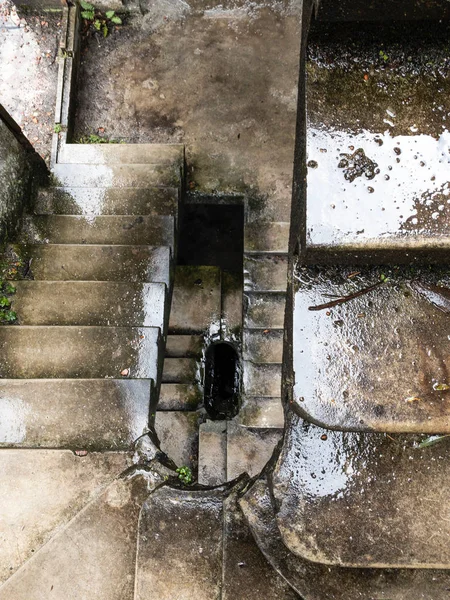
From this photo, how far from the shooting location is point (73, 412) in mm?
3984

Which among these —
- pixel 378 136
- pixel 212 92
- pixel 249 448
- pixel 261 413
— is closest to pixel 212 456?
pixel 249 448

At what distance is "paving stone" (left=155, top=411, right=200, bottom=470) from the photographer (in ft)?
18.5

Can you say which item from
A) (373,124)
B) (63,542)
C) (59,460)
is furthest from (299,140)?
(63,542)

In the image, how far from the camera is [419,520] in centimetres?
313

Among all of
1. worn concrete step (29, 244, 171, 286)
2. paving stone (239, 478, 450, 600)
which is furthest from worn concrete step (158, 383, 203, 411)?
paving stone (239, 478, 450, 600)

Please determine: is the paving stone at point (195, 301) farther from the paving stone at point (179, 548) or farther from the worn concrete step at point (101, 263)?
the paving stone at point (179, 548)

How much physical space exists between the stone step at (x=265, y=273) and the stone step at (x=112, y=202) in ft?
3.47

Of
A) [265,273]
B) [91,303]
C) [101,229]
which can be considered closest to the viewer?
[91,303]

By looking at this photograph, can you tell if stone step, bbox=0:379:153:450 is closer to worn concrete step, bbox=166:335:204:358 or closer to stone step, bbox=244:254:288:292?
worn concrete step, bbox=166:335:204:358

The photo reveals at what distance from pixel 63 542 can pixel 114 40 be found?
6201mm

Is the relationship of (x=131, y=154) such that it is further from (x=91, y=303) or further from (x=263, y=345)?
(x=263, y=345)

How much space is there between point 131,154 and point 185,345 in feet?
7.79

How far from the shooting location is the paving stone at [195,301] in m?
5.97

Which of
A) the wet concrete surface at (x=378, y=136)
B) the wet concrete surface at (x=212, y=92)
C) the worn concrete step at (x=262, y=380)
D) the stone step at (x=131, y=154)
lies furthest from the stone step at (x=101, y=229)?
the wet concrete surface at (x=378, y=136)
